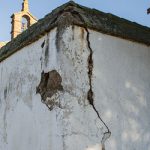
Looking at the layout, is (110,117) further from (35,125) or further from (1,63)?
(1,63)

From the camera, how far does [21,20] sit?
20734 millimetres

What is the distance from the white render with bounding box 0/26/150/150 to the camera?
4121 millimetres

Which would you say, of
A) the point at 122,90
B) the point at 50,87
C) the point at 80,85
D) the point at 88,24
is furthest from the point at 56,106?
the point at 88,24

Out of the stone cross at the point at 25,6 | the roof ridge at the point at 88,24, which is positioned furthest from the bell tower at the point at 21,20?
the roof ridge at the point at 88,24

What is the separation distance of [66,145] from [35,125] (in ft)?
2.13

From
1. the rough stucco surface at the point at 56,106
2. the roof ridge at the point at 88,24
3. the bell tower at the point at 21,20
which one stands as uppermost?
the bell tower at the point at 21,20

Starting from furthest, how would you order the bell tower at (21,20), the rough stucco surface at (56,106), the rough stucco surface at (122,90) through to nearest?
the bell tower at (21,20)
the rough stucco surface at (122,90)
the rough stucco surface at (56,106)

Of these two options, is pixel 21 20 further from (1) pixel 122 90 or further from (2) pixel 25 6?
(1) pixel 122 90

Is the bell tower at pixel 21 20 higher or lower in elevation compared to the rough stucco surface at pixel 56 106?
higher

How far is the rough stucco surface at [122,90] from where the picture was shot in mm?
4397

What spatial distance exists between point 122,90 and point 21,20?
1688 cm

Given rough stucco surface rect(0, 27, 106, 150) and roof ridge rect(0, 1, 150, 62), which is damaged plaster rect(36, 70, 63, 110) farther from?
roof ridge rect(0, 1, 150, 62)

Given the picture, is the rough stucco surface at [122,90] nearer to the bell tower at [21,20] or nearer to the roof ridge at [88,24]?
the roof ridge at [88,24]

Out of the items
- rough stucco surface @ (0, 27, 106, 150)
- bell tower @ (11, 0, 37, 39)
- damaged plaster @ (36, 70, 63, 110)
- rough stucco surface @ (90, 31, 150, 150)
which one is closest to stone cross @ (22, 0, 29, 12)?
bell tower @ (11, 0, 37, 39)
